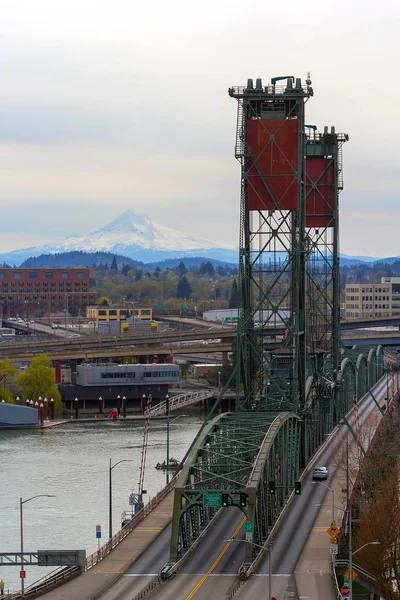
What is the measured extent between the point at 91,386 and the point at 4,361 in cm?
906

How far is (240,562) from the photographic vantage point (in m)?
59.8

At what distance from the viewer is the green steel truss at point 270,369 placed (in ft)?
211

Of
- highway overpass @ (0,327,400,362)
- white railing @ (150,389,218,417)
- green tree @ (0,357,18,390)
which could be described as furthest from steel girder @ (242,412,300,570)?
highway overpass @ (0,327,400,362)

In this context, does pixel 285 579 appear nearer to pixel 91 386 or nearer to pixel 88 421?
pixel 88 421

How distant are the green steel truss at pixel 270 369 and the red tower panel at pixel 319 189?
0.07 meters

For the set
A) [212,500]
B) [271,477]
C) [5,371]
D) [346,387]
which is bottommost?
[212,500]

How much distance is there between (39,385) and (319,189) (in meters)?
44.1

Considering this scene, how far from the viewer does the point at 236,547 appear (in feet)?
204

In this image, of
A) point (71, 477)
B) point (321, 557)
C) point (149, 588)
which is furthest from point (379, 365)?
point (149, 588)

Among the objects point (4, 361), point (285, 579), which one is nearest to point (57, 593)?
point (285, 579)

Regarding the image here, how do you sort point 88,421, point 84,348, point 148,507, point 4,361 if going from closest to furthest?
point 148,507
point 88,421
point 4,361
point 84,348

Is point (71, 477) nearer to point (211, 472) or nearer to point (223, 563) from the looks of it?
point (211, 472)

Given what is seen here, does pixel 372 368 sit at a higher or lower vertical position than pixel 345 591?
higher

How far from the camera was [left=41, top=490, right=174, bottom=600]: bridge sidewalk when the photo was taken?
55938 millimetres
